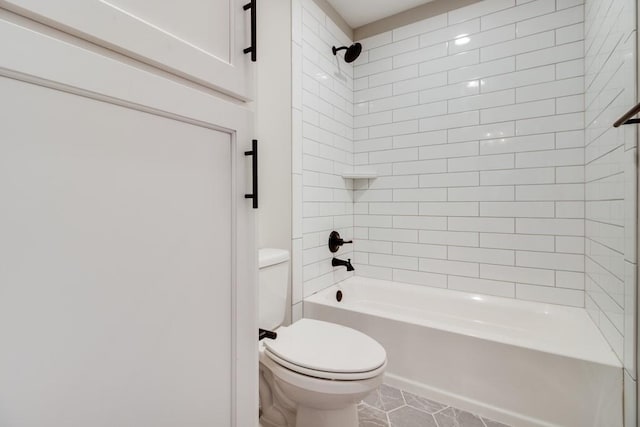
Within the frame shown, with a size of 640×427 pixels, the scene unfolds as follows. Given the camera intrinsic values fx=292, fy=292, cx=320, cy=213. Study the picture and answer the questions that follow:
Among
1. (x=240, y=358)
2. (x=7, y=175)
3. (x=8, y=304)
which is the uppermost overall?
(x=7, y=175)

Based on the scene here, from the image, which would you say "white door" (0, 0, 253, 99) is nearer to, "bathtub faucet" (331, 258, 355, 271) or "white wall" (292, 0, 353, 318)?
"white wall" (292, 0, 353, 318)

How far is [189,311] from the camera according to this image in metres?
0.69

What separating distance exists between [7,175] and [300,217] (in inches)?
57.9

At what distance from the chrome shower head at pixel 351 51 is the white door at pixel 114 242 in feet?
5.68

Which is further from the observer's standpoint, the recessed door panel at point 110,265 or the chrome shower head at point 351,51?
the chrome shower head at point 351,51

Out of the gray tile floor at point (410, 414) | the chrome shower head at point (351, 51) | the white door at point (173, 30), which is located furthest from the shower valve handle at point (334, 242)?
the white door at point (173, 30)

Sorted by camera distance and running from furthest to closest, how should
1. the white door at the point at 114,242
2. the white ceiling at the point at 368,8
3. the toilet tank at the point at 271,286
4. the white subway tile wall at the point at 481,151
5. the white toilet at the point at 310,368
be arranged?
the white ceiling at the point at 368,8 < the white subway tile wall at the point at 481,151 < the toilet tank at the point at 271,286 < the white toilet at the point at 310,368 < the white door at the point at 114,242

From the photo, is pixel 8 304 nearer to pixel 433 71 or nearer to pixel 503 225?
pixel 503 225

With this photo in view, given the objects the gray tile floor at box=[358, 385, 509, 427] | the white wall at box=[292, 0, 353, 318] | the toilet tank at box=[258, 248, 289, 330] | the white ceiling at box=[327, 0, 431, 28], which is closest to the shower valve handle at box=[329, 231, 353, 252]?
the white wall at box=[292, 0, 353, 318]

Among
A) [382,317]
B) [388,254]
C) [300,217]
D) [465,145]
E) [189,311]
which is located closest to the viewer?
[189,311]

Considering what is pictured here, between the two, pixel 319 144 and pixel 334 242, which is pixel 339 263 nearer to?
pixel 334 242

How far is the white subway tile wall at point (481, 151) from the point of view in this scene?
1.75m

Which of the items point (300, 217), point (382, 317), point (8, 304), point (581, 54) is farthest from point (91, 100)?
point (581, 54)

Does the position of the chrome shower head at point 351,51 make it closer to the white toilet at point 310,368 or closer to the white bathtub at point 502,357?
the white toilet at point 310,368
